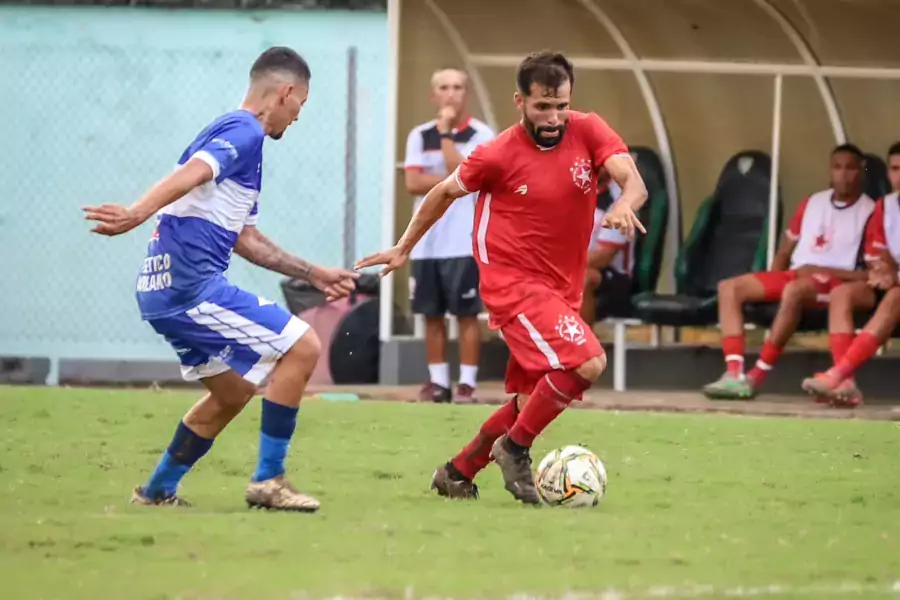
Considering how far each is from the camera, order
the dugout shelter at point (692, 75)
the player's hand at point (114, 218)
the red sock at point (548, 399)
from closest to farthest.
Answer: the player's hand at point (114, 218) < the red sock at point (548, 399) < the dugout shelter at point (692, 75)

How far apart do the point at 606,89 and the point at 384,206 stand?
217 cm

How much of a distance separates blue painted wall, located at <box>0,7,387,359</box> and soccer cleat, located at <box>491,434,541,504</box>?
30.5 feet

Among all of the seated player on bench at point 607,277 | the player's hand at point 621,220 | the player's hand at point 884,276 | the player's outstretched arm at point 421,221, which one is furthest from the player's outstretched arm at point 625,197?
the seated player on bench at point 607,277

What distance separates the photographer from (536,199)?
26.7 ft

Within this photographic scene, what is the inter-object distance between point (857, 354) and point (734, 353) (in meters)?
0.95

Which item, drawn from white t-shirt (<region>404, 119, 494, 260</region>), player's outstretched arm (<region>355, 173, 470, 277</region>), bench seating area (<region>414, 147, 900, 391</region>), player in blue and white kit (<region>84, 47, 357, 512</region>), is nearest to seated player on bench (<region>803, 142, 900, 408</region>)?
bench seating area (<region>414, 147, 900, 391</region>)

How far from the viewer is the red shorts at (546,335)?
25.7 ft

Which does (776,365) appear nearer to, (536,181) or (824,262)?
(824,262)

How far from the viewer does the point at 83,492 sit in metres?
8.30

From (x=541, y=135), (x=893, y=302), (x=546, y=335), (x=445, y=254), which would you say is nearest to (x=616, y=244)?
(x=445, y=254)

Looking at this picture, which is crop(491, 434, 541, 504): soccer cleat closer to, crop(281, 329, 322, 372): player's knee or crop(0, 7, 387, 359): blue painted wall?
crop(281, 329, 322, 372): player's knee

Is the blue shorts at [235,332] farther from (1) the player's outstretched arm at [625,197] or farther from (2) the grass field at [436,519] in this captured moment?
(1) the player's outstretched arm at [625,197]

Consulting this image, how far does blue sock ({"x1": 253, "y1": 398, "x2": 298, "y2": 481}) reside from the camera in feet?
24.6

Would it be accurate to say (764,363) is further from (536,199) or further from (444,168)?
(536,199)
